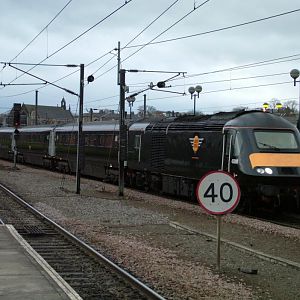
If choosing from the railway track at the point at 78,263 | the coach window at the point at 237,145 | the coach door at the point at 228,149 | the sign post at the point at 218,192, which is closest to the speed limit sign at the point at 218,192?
the sign post at the point at 218,192

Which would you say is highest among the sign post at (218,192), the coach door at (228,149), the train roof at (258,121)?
the train roof at (258,121)

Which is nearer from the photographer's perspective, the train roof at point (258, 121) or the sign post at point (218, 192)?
the sign post at point (218, 192)

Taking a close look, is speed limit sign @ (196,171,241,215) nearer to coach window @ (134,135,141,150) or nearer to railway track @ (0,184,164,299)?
railway track @ (0,184,164,299)

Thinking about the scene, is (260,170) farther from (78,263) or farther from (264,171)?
(78,263)

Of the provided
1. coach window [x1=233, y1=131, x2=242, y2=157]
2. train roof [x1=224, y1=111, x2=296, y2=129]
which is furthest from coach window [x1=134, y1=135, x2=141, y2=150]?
coach window [x1=233, y1=131, x2=242, y2=157]

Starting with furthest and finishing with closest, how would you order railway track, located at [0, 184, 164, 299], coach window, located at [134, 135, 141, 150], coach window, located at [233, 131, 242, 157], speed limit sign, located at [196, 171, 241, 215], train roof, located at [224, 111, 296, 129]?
coach window, located at [134, 135, 141, 150], train roof, located at [224, 111, 296, 129], coach window, located at [233, 131, 242, 157], speed limit sign, located at [196, 171, 241, 215], railway track, located at [0, 184, 164, 299]

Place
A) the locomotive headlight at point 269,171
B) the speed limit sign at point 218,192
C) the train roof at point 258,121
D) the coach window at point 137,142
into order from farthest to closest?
1. the coach window at point 137,142
2. the train roof at point 258,121
3. the locomotive headlight at point 269,171
4. the speed limit sign at point 218,192

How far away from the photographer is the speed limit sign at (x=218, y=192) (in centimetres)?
795

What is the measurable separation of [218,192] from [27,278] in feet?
10.0

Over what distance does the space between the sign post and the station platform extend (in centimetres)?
249

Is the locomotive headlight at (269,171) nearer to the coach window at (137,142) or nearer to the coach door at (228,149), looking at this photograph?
the coach door at (228,149)

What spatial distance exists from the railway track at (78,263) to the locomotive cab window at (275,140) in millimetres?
6724

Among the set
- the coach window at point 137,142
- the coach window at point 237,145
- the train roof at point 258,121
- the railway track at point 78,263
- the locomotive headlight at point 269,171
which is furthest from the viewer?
the coach window at point 137,142

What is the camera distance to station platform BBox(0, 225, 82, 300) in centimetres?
627
